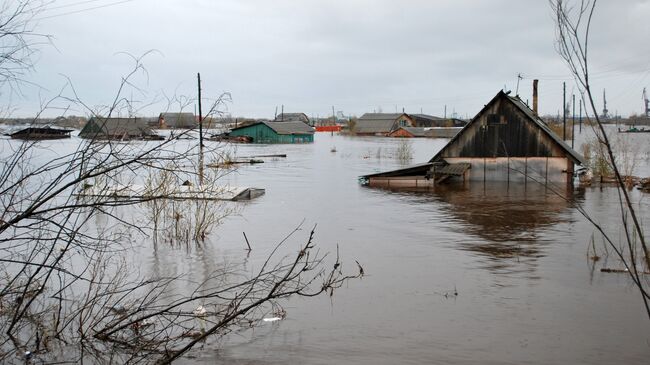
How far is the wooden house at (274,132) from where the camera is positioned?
93.4m

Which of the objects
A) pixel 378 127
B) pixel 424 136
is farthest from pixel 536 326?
pixel 378 127

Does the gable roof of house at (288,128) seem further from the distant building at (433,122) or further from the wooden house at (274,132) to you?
the distant building at (433,122)

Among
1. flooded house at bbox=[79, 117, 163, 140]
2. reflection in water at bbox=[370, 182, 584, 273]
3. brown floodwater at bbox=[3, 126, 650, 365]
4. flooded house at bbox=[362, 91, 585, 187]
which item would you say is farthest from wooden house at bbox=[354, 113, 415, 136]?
flooded house at bbox=[79, 117, 163, 140]

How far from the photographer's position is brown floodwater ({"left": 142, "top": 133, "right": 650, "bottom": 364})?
1002 centimetres

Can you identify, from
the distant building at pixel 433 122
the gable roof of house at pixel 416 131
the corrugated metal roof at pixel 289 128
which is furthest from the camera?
the distant building at pixel 433 122

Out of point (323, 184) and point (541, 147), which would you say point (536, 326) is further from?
point (323, 184)

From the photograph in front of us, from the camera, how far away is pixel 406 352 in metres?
9.97

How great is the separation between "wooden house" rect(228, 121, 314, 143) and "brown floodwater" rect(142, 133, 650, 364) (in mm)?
66520

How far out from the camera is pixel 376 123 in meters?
129

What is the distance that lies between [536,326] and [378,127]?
117920 mm

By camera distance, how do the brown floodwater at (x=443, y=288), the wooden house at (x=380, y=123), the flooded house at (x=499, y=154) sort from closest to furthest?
the brown floodwater at (x=443, y=288) → the flooded house at (x=499, y=154) → the wooden house at (x=380, y=123)

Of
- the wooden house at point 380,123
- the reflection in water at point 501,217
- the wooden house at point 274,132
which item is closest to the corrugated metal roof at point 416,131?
the wooden house at point 380,123

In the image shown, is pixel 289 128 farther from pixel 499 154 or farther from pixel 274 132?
pixel 499 154

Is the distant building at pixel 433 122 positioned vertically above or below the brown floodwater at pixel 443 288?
above
